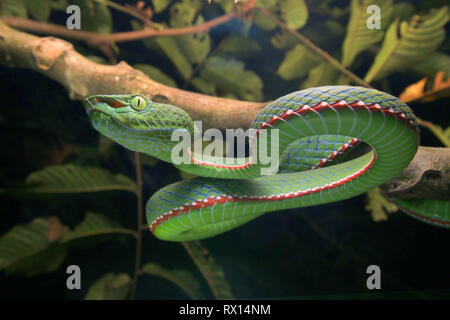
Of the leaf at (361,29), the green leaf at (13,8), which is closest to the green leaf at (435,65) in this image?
the leaf at (361,29)

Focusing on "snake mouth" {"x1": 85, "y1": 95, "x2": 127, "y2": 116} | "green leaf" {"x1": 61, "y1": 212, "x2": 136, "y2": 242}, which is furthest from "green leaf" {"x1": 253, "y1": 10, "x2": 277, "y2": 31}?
"green leaf" {"x1": 61, "y1": 212, "x2": 136, "y2": 242}

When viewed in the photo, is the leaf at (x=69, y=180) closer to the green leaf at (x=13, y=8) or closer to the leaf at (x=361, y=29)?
the green leaf at (x=13, y=8)

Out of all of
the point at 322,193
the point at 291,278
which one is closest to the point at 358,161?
the point at 322,193

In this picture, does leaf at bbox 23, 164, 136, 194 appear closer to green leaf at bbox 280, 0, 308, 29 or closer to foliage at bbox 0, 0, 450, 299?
foliage at bbox 0, 0, 450, 299

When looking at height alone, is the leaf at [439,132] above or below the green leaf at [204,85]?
below

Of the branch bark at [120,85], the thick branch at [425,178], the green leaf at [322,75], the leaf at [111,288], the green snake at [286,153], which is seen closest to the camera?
the green snake at [286,153]

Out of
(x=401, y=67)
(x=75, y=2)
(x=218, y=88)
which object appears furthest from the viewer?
(x=218, y=88)

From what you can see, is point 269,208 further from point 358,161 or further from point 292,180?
point 358,161
